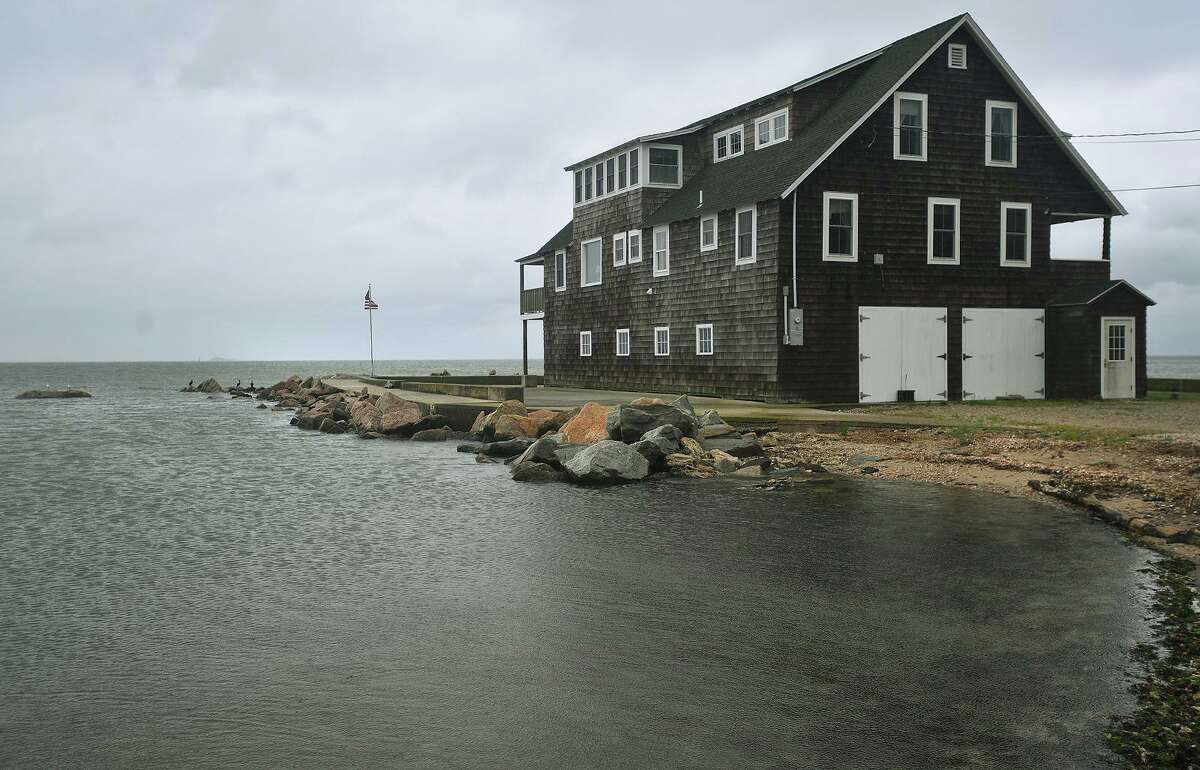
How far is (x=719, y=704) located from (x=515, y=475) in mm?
11213

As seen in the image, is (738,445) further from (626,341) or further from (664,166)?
(664,166)

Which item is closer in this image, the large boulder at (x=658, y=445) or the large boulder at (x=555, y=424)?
the large boulder at (x=658, y=445)

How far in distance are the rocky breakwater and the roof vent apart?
539 inches

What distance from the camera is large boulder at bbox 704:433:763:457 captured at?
675 inches

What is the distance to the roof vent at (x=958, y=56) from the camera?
2702 cm

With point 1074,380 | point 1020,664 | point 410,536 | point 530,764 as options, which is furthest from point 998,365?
point 530,764

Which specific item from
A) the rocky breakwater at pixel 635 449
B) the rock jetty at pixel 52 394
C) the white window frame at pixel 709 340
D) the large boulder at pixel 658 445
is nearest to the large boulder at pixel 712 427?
the rocky breakwater at pixel 635 449

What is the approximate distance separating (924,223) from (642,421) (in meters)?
13.0

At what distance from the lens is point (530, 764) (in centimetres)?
492

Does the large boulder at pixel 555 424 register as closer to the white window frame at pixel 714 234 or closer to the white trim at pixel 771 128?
the white window frame at pixel 714 234

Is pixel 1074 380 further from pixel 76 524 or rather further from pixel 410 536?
pixel 76 524

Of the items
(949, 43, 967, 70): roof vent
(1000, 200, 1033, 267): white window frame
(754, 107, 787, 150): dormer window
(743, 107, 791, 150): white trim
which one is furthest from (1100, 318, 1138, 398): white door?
(754, 107, 787, 150): dormer window

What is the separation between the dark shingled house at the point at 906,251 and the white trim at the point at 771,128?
7 cm

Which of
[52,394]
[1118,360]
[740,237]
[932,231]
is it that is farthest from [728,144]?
[52,394]
